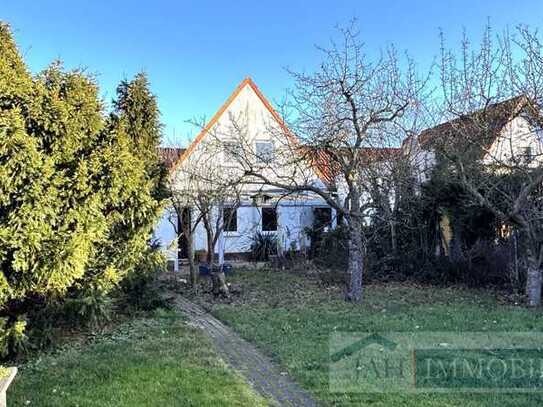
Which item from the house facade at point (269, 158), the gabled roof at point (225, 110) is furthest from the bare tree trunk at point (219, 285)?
the gabled roof at point (225, 110)

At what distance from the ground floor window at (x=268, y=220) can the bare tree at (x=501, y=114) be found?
1003cm

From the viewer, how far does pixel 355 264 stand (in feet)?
34.7

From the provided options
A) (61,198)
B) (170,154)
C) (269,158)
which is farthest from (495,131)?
(170,154)

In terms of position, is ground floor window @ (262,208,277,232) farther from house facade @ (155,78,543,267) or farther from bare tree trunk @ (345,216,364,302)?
bare tree trunk @ (345,216,364,302)

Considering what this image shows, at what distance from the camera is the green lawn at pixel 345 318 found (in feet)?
15.0

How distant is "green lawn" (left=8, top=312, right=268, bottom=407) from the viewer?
4.61 meters

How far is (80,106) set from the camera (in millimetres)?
6820

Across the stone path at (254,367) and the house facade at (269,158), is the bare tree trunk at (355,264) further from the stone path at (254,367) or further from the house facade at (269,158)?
the stone path at (254,367)

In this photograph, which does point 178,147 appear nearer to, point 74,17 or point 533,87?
point 74,17

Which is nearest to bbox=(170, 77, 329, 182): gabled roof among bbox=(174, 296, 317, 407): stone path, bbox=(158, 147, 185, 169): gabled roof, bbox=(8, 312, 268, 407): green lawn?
bbox=(158, 147, 185, 169): gabled roof

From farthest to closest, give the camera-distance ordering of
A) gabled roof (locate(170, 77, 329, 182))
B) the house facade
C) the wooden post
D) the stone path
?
gabled roof (locate(170, 77, 329, 182))
the house facade
the stone path
the wooden post

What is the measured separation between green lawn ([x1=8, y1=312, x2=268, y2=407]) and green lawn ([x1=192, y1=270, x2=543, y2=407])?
871 mm

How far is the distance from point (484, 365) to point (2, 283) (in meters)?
5.57

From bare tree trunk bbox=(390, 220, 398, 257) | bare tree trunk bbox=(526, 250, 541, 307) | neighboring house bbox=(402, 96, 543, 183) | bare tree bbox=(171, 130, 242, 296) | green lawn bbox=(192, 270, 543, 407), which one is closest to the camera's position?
green lawn bbox=(192, 270, 543, 407)
